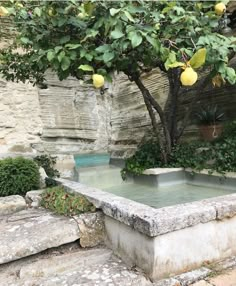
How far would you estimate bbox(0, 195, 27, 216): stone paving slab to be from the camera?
81.8 inches

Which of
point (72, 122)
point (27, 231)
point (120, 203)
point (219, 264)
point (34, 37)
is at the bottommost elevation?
point (219, 264)

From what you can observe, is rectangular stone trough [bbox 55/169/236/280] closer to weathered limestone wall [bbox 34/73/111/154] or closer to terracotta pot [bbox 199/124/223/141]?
terracotta pot [bbox 199/124/223/141]

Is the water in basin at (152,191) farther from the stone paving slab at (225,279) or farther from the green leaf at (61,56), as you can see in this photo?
the green leaf at (61,56)

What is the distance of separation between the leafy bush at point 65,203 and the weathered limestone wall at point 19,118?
7.59 feet

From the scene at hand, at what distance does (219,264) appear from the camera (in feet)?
4.78

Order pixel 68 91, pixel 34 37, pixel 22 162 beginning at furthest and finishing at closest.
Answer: pixel 68 91 → pixel 22 162 → pixel 34 37

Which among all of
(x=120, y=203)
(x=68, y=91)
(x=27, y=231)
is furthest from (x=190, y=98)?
(x=27, y=231)

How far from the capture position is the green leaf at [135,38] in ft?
4.90

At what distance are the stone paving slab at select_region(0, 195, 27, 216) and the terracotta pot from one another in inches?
101

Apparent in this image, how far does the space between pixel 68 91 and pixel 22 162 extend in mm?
2846

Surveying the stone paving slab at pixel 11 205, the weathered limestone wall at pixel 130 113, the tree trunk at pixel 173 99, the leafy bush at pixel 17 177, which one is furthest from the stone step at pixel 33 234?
the weathered limestone wall at pixel 130 113

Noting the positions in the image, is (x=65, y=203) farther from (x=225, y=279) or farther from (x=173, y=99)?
(x=173, y=99)

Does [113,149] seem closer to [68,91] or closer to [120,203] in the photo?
[68,91]

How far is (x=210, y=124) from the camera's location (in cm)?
375
